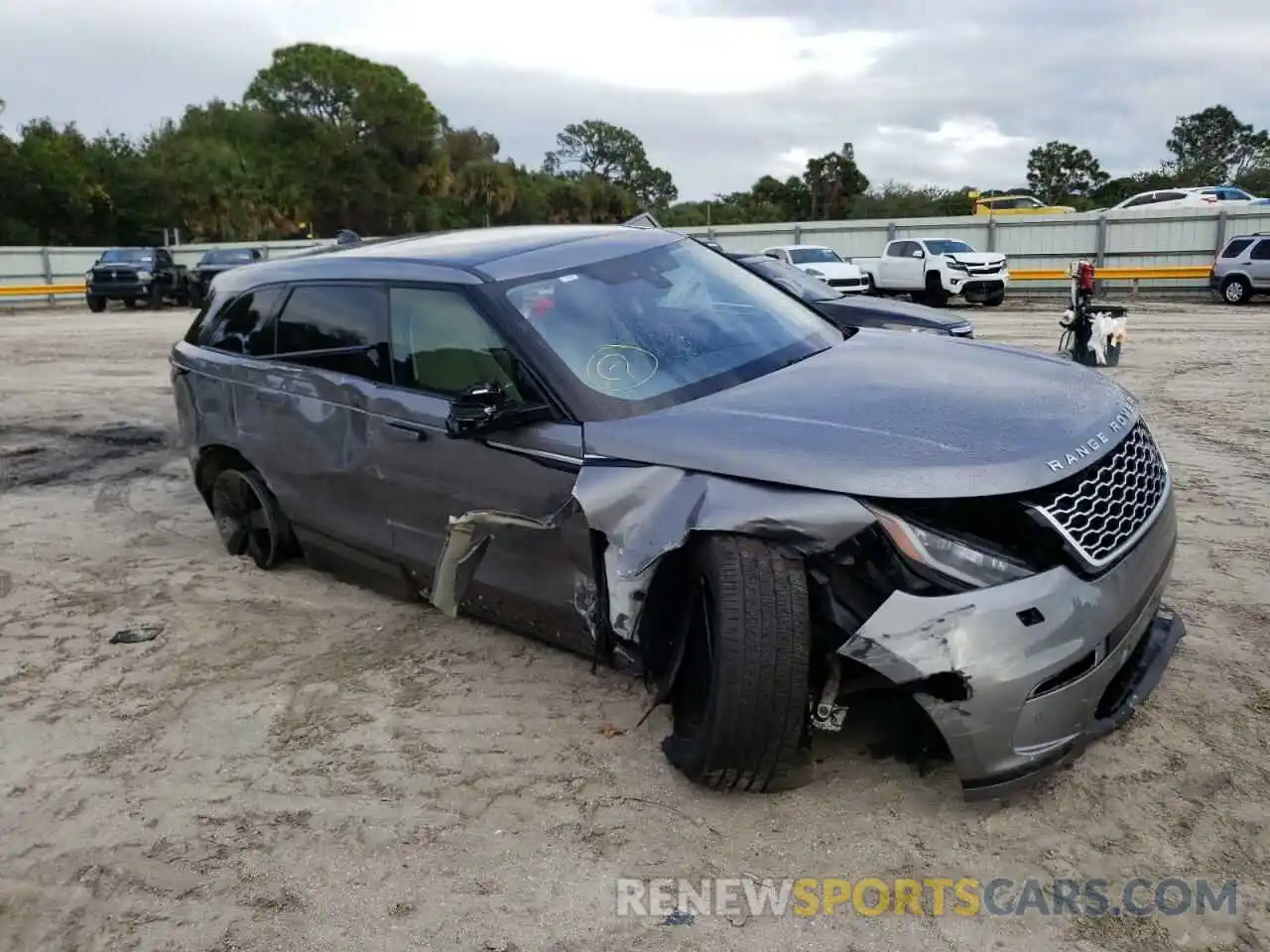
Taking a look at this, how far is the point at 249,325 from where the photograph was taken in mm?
5129

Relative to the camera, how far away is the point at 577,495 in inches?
128

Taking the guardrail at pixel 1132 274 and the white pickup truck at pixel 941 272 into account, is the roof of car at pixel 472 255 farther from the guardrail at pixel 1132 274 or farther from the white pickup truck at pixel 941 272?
the guardrail at pixel 1132 274

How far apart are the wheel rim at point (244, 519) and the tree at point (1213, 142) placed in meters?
64.8

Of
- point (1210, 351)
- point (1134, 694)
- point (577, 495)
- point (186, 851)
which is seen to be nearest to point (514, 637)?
point (577, 495)

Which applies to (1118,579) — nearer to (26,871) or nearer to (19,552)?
(26,871)

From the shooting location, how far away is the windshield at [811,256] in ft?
73.6

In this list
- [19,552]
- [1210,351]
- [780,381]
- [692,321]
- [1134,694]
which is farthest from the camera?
[1210,351]

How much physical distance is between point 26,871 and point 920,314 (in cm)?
812

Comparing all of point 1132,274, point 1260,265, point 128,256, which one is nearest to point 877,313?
point 1260,265

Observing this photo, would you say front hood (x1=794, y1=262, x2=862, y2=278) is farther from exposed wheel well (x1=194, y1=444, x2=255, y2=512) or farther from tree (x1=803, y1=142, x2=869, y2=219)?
tree (x1=803, y1=142, x2=869, y2=219)

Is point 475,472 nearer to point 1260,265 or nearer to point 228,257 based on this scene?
point 1260,265

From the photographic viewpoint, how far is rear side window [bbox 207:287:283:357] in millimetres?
4980

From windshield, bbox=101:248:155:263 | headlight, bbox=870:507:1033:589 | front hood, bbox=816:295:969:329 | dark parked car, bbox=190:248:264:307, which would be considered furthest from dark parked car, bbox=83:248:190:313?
headlight, bbox=870:507:1033:589

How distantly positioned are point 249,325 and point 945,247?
2084cm
